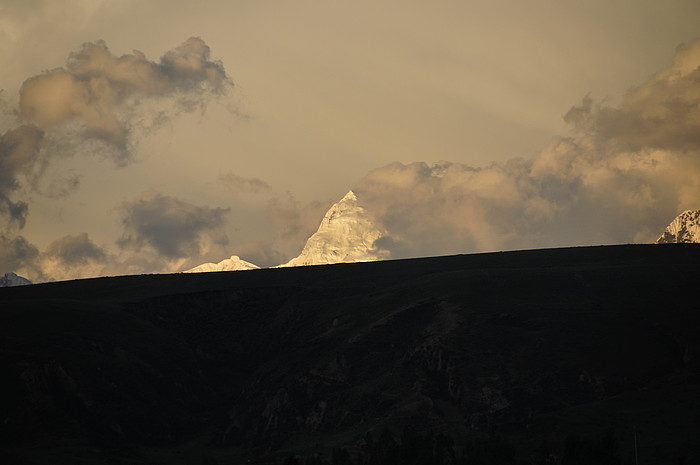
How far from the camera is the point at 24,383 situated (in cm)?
19662

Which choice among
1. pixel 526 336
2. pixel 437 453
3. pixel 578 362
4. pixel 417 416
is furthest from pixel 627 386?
pixel 437 453

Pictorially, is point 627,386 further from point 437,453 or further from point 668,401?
point 437,453

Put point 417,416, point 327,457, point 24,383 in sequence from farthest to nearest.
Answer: point 24,383 → point 417,416 → point 327,457

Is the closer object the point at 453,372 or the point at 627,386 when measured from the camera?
the point at 627,386

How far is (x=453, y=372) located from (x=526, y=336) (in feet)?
52.9

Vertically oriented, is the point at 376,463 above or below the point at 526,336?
below

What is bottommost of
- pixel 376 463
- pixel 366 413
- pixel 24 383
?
pixel 376 463

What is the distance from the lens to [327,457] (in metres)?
173

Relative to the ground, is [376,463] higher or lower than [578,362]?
lower

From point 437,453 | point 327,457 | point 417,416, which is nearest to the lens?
point 437,453

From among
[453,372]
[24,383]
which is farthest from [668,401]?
[24,383]

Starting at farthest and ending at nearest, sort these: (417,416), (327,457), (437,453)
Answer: (417,416) < (327,457) < (437,453)

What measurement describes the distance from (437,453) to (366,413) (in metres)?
46.7

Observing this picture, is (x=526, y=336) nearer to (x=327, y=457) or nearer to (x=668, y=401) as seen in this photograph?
(x=668, y=401)
